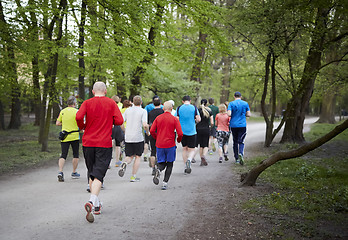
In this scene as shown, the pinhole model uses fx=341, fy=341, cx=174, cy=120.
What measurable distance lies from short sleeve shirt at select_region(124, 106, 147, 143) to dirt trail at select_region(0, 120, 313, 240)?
1.10 m

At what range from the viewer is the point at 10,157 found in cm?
1232

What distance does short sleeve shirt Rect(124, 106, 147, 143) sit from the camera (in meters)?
8.52

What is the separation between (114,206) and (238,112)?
19.5ft

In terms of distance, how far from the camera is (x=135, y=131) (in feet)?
27.9

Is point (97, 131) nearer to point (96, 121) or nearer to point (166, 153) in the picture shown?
point (96, 121)

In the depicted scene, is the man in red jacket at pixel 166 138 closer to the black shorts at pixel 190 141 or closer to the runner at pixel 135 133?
the runner at pixel 135 133

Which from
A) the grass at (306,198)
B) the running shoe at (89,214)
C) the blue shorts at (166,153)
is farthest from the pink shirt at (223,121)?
the running shoe at (89,214)

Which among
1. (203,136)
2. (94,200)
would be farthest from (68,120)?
(203,136)

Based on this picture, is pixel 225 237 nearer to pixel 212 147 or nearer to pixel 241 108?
pixel 241 108

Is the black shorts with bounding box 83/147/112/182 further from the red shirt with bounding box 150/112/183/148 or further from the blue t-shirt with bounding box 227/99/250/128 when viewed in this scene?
the blue t-shirt with bounding box 227/99/250/128

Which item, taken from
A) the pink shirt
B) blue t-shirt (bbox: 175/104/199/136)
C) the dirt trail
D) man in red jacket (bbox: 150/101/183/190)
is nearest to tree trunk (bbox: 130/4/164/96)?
the pink shirt

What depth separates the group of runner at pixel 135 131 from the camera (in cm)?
579

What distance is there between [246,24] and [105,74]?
7001mm

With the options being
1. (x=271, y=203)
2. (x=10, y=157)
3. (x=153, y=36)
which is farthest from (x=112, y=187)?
(x=153, y=36)
